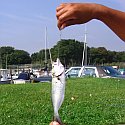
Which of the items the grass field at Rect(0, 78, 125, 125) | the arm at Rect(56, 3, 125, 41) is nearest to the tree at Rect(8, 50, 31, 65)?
the grass field at Rect(0, 78, 125, 125)

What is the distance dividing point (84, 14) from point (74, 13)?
0.27ft

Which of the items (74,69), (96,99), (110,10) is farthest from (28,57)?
(110,10)

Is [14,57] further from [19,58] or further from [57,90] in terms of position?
[57,90]

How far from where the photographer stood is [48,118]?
23.9 ft

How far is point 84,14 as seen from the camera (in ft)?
10.5

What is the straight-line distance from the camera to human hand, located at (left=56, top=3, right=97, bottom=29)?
3.17 m

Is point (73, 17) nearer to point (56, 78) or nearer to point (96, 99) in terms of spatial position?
point (56, 78)

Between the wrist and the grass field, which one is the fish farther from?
the grass field

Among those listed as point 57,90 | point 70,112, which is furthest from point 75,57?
point 57,90

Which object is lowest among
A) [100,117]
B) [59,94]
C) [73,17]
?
[100,117]

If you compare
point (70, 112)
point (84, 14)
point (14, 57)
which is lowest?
point (70, 112)

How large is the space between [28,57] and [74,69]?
5457 cm

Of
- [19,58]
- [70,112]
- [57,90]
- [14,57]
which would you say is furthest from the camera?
[19,58]

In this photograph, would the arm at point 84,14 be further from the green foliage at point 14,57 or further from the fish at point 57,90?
the green foliage at point 14,57
